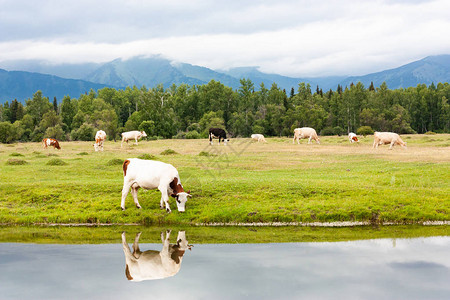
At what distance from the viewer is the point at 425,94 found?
138 meters

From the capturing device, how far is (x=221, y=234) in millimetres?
19125

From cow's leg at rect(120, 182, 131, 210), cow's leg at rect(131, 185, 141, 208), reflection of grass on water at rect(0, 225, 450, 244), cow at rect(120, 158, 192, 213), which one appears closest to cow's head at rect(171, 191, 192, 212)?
cow at rect(120, 158, 192, 213)

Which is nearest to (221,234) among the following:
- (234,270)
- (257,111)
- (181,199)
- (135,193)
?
(181,199)

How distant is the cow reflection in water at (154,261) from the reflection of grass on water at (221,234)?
853 millimetres

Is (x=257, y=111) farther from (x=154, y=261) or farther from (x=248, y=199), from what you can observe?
(x=154, y=261)

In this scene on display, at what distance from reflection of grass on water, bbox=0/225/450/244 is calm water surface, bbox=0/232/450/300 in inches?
29.6

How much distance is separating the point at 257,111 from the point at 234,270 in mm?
113500

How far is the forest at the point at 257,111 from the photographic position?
117 m

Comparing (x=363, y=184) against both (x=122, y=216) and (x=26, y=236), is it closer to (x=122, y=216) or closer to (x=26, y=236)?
(x=122, y=216)

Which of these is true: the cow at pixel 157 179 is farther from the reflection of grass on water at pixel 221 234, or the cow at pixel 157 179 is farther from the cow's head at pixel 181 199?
the reflection of grass on water at pixel 221 234

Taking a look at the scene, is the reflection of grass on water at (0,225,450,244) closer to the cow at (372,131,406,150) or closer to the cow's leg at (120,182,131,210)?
the cow's leg at (120,182,131,210)

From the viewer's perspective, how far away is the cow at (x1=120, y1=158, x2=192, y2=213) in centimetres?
2091

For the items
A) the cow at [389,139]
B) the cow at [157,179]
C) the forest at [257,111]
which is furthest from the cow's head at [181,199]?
the forest at [257,111]

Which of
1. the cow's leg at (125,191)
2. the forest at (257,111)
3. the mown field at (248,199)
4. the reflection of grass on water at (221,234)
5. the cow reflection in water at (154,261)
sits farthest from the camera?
the forest at (257,111)
